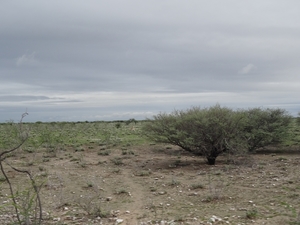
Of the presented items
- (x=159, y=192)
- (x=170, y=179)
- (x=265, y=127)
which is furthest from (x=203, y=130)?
(x=265, y=127)

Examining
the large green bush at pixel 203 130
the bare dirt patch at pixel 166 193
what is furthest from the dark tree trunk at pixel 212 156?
the bare dirt patch at pixel 166 193

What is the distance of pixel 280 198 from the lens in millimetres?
8297

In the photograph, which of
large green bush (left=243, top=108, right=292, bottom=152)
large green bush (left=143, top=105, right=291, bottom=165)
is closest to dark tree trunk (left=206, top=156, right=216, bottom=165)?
large green bush (left=143, top=105, right=291, bottom=165)

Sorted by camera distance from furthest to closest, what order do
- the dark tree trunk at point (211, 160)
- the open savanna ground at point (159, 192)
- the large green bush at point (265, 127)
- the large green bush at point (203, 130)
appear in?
the large green bush at point (265, 127) → the dark tree trunk at point (211, 160) → the large green bush at point (203, 130) → the open savanna ground at point (159, 192)

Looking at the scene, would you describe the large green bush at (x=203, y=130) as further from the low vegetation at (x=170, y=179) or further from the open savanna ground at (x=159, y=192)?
the open savanna ground at (x=159, y=192)

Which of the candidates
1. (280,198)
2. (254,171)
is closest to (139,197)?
(280,198)

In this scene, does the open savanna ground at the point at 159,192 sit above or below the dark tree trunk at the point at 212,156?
below

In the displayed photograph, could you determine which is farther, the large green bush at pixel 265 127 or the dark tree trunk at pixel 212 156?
the large green bush at pixel 265 127

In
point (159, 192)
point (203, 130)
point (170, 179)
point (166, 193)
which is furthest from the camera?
point (203, 130)

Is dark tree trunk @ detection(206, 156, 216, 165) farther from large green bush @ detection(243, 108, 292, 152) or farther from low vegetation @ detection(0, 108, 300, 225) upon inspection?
large green bush @ detection(243, 108, 292, 152)

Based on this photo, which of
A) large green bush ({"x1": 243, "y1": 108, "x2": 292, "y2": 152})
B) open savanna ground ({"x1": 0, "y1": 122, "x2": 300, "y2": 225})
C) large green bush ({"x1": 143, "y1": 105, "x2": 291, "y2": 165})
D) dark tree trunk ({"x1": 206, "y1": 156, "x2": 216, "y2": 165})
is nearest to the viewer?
open savanna ground ({"x1": 0, "y1": 122, "x2": 300, "y2": 225})

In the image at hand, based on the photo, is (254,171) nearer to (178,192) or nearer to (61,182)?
(178,192)

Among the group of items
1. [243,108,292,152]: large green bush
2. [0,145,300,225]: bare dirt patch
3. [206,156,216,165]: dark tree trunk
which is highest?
[243,108,292,152]: large green bush

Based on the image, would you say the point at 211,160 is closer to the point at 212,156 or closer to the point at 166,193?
the point at 212,156
